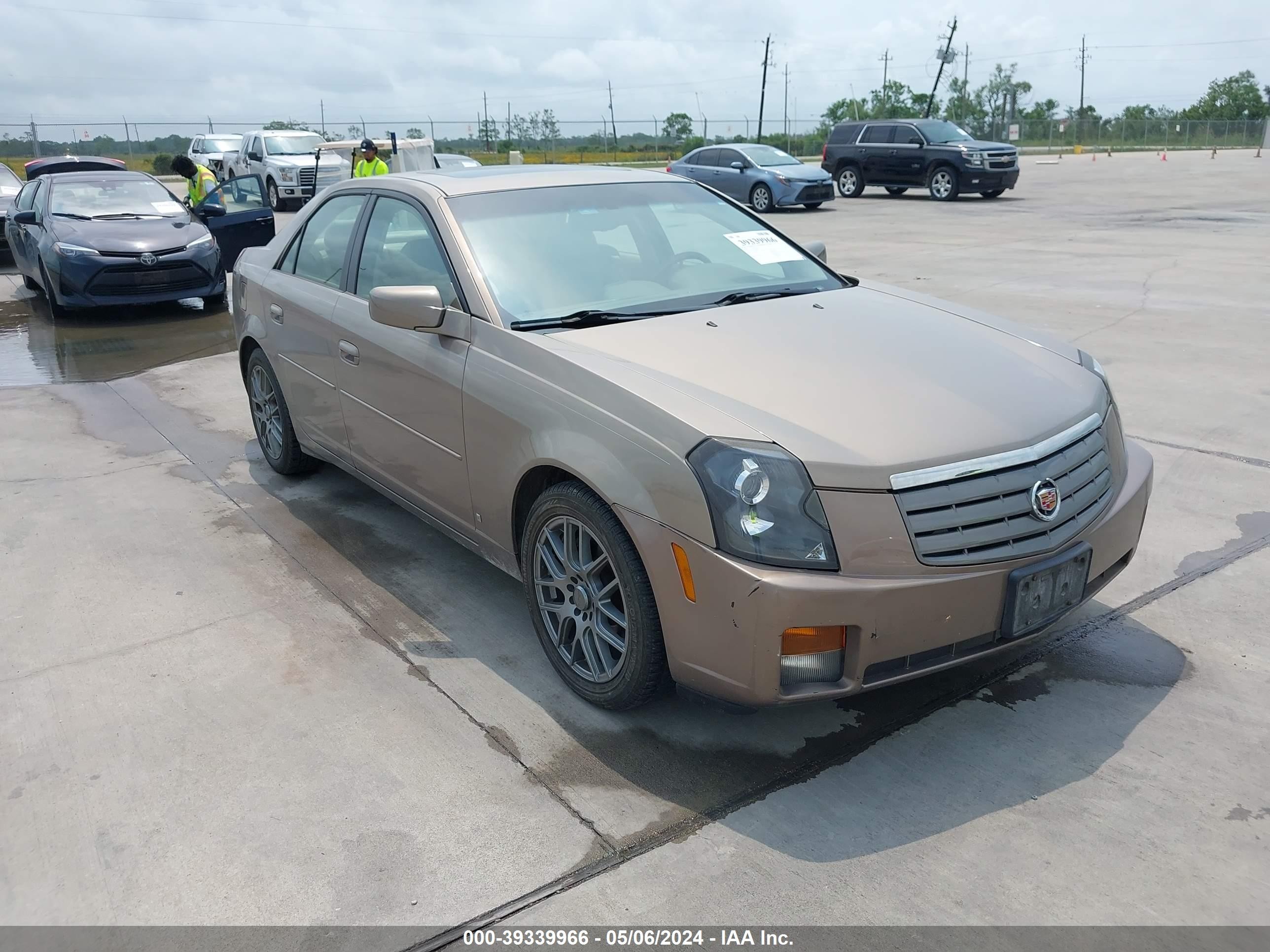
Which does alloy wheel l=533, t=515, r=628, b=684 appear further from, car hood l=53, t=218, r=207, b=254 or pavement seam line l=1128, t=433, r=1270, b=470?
car hood l=53, t=218, r=207, b=254

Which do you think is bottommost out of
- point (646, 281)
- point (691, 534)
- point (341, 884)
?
point (341, 884)

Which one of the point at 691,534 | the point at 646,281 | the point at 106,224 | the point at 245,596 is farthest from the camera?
the point at 106,224

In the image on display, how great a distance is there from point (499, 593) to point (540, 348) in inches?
48.6

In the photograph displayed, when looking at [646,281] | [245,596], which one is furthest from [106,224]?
[646,281]

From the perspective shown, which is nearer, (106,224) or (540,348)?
(540,348)

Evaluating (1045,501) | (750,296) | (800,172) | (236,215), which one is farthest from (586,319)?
(800,172)

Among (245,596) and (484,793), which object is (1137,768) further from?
(245,596)

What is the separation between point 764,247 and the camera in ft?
14.6

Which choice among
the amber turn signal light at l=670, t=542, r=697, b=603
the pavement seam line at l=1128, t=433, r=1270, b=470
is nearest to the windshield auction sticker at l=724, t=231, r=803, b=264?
the amber turn signal light at l=670, t=542, r=697, b=603

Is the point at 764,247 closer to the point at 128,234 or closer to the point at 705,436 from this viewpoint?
the point at 705,436

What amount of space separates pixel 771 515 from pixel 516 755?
3.55 feet

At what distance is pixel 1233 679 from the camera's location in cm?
341

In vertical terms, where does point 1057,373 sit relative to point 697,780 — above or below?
above

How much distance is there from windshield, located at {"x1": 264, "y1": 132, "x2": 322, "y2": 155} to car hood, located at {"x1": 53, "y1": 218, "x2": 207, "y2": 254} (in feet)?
55.3
